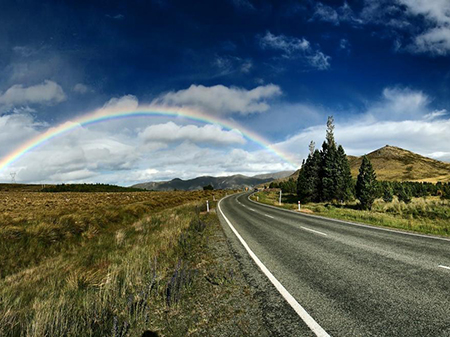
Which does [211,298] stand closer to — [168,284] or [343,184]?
[168,284]

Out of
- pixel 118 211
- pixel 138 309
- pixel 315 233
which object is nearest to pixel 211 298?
pixel 138 309

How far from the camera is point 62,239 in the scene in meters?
10.9

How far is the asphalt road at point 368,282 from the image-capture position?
9.71 feet

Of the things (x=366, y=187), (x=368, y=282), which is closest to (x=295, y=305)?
(x=368, y=282)

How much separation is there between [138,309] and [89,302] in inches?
33.6

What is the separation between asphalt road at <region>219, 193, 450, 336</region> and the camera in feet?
9.71

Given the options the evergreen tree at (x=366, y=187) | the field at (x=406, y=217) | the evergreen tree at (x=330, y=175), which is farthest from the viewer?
the evergreen tree at (x=330, y=175)

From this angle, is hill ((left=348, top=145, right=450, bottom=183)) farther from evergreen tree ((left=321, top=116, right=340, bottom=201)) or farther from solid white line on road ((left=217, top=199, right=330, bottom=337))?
solid white line on road ((left=217, top=199, right=330, bottom=337))

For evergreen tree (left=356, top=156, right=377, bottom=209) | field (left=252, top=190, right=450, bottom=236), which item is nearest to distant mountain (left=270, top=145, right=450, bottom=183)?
evergreen tree (left=356, top=156, right=377, bottom=209)

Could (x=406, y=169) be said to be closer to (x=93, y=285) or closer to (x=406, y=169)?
(x=406, y=169)

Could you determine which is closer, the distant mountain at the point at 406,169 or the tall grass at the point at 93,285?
the tall grass at the point at 93,285

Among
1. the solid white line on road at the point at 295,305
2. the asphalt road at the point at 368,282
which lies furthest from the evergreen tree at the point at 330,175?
the solid white line on road at the point at 295,305

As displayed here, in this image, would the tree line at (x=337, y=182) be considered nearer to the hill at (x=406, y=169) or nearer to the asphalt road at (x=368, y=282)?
the asphalt road at (x=368, y=282)

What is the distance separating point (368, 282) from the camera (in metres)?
4.34
